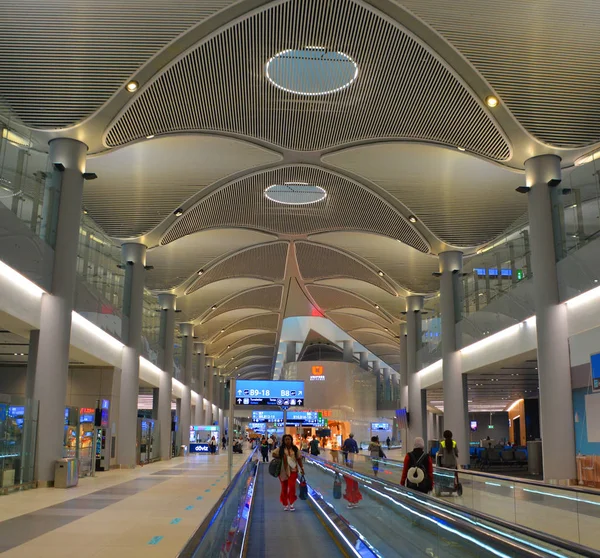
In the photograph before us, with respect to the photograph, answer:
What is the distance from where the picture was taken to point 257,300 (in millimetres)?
40438

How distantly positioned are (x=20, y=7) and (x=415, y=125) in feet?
29.5

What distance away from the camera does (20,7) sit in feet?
40.0

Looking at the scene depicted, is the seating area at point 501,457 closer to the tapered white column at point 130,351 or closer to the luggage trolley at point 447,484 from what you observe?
the tapered white column at point 130,351

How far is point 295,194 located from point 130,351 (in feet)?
26.0

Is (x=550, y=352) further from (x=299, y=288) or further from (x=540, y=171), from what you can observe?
(x=299, y=288)

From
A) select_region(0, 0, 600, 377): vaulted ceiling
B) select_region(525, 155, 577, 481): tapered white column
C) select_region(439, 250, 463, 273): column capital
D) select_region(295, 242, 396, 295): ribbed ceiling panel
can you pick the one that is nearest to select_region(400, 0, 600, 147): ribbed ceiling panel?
select_region(0, 0, 600, 377): vaulted ceiling

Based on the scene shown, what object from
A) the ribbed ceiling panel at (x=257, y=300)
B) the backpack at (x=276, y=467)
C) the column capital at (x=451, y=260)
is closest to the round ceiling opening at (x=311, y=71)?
the backpack at (x=276, y=467)

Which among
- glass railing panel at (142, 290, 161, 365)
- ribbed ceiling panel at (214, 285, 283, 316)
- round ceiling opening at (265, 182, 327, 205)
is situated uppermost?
round ceiling opening at (265, 182, 327, 205)

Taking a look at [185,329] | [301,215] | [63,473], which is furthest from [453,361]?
[185,329]

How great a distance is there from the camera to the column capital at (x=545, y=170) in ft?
54.1

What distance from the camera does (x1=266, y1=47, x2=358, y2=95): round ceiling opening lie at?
14.7 metres

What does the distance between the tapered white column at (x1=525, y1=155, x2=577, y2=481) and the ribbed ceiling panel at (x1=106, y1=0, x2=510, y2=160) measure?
2179 millimetres

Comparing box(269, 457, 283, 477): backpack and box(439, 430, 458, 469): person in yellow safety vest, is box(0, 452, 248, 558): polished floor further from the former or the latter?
box(439, 430, 458, 469): person in yellow safety vest

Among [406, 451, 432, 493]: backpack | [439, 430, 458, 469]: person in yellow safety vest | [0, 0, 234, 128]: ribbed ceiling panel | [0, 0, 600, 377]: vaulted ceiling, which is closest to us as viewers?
[406, 451, 432, 493]: backpack
